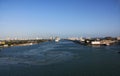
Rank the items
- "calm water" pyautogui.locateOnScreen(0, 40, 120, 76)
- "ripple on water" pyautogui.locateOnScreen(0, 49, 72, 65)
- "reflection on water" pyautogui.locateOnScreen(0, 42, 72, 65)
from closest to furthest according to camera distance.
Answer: "calm water" pyautogui.locateOnScreen(0, 40, 120, 76)
"ripple on water" pyautogui.locateOnScreen(0, 49, 72, 65)
"reflection on water" pyautogui.locateOnScreen(0, 42, 72, 65)

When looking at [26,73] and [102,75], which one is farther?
[26,73]

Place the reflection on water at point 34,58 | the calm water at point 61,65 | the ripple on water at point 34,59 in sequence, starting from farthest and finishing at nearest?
the reflection on water at point 34,58 < the ripple on water at point 34,59 < the calm water at point 61,65

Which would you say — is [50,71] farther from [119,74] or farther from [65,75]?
[119,74]

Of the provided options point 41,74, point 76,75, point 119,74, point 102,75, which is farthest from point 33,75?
point 119,74

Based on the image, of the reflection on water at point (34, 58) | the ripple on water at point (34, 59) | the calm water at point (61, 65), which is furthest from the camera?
the reflection on water at point (34, 58)

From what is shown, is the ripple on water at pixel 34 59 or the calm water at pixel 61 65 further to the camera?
the ripple on water at pixel 34 59

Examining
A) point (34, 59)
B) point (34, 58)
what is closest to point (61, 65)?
point (34, 59)

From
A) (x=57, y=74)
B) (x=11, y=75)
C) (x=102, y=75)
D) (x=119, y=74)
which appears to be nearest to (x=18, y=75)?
(x=11, y=75)

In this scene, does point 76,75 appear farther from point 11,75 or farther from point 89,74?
point 11,75

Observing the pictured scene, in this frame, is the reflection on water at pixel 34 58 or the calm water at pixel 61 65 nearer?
the calm water at pixel 61 65

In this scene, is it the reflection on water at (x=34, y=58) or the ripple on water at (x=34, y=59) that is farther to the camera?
the reflection on water at (x=34, y=58)
